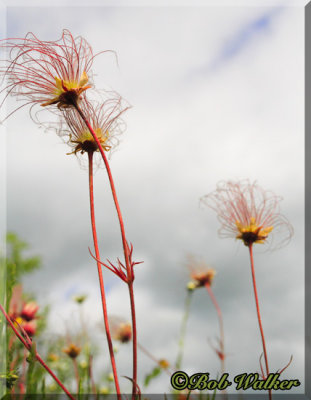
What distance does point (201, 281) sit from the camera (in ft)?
8.21

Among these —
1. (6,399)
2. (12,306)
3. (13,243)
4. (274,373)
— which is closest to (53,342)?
(12,306)

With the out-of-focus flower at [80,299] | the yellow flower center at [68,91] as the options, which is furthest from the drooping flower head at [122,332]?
the yellow flower center at [68,91]

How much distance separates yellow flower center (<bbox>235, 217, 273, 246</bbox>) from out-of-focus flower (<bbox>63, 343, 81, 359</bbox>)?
126 cm

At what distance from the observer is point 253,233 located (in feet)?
5.63

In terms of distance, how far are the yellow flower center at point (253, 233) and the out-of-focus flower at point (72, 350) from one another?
4.13 feet

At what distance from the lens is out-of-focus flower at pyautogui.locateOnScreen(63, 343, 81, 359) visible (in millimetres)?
2463

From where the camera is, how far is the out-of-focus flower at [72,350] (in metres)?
2.46

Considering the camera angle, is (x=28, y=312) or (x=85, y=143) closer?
(x=85, y=143)

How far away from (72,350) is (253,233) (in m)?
1.32

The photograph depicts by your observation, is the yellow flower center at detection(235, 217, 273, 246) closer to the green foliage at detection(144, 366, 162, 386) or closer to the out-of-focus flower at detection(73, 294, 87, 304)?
the green foliage at detection(144, 366, 162, 386)

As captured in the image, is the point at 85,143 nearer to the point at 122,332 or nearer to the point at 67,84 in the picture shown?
the point at 67,84
